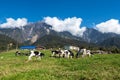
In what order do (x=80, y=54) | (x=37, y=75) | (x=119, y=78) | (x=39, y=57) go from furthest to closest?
(x=80, y=54), (x=39, y=57), (x=37, y=75), (x=119, y=78)

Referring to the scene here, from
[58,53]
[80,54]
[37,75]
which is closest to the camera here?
[37,75]

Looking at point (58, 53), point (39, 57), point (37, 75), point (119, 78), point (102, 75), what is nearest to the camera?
point (119, 78)

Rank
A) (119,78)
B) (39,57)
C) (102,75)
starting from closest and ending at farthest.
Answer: (119,78) → (102,75) → (39,57)

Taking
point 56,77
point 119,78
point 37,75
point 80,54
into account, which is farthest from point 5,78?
point 80,54

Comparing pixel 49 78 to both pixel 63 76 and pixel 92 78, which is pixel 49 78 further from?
pixel 92 78

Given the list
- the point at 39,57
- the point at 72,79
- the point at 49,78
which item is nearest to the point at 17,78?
the point at 49,78

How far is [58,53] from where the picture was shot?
162 feet

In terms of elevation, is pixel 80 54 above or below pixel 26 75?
above

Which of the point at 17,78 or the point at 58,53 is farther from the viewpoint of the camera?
the point at 58,53

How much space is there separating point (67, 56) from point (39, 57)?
5166 mm

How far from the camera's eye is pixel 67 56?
146 ft

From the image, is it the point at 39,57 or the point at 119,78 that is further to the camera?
the point at 39,57

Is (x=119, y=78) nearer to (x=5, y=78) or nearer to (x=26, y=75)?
(x=26, y=75)

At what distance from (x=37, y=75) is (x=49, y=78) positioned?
1.56m
